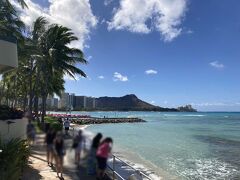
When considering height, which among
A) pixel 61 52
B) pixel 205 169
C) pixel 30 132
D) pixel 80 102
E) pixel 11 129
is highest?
pixel 61 52

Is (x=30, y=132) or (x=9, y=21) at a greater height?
(x=9, y=21)

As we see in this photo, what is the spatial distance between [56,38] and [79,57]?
7.23 meters

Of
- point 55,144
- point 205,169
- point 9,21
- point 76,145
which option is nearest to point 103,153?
point 76,145

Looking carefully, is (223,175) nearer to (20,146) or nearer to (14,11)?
(20,146)

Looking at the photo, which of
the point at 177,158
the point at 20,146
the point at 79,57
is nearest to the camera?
the point at 20,146

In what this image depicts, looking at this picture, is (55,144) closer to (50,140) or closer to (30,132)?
(50,140)

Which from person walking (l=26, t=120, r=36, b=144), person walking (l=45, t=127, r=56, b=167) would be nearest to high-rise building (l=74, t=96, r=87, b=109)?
person walking (l=26, t=120, r=36, b=144)

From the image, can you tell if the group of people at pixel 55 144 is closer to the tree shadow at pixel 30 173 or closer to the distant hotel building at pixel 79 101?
the distant hotel building at pixel 79 101

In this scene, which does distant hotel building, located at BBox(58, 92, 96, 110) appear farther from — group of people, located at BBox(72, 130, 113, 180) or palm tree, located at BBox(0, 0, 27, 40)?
palm tree, located at BBox(0, 0, 27, 40)

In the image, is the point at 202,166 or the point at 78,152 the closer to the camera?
the point at 78,152

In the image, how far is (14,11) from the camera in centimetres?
3181

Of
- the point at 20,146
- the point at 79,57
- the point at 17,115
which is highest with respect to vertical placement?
the point at 79,57

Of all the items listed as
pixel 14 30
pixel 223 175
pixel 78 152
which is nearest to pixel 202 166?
pixel 223 175

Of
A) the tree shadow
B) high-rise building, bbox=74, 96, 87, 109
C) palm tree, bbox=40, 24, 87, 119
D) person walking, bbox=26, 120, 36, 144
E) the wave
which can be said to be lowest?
the wave
